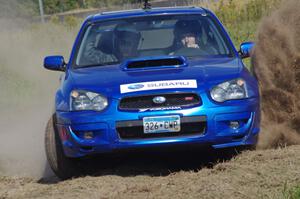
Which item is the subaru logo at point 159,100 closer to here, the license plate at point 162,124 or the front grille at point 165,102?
the front grille at point 165,102

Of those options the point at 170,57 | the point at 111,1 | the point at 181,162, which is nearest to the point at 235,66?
the point at 170,57

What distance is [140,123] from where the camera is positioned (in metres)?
6.41

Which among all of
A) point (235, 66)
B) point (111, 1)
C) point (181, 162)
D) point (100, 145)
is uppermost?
point (235, 66)

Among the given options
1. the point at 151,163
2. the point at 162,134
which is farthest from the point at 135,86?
the point at 151,163

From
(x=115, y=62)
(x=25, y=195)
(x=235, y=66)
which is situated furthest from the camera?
(x=115, y=62)

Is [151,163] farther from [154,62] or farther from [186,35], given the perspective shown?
[186,35]

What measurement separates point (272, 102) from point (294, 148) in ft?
4.19

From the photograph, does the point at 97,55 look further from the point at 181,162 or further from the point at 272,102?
the point at 272,102

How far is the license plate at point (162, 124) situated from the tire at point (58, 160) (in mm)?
1003

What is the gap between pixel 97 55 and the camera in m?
7.72

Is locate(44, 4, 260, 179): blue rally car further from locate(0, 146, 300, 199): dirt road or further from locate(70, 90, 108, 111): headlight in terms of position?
locate(0, 146, 300, 199): dirt road

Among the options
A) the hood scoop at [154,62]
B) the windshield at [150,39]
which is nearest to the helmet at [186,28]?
the windshield at [150,39]

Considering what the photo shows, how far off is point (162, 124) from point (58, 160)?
3.96 ft

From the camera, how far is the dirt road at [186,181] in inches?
218
